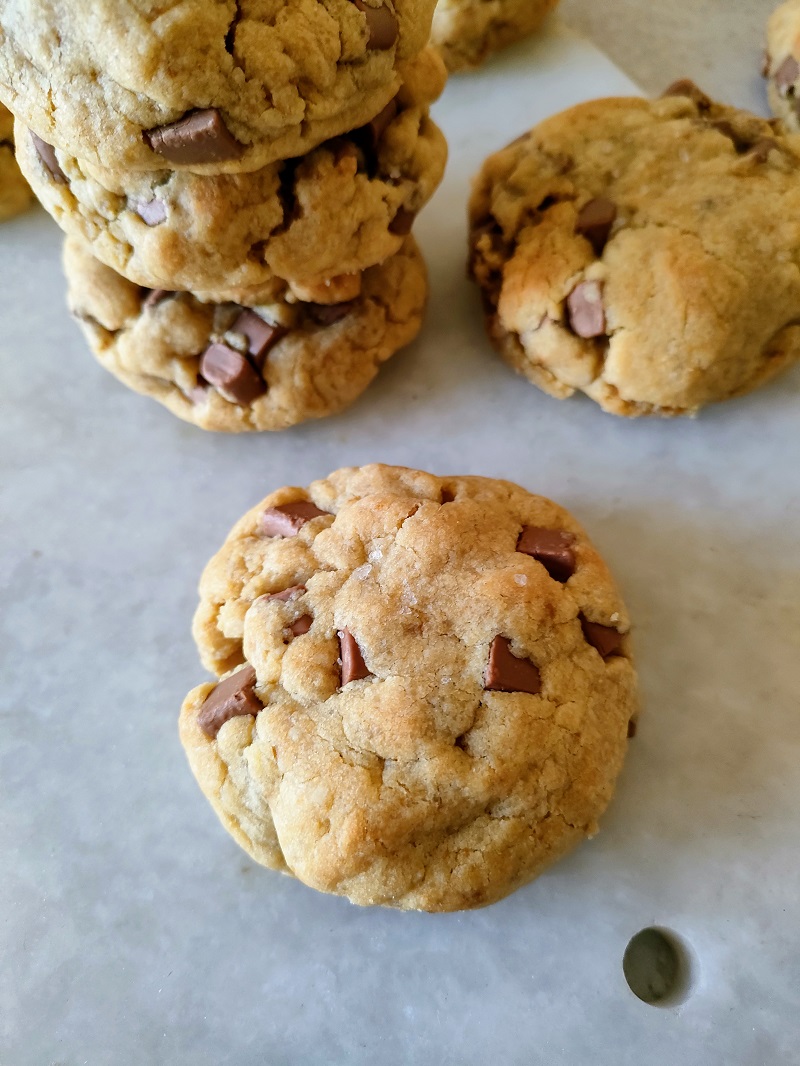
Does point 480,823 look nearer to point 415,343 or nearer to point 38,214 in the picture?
point 415,343

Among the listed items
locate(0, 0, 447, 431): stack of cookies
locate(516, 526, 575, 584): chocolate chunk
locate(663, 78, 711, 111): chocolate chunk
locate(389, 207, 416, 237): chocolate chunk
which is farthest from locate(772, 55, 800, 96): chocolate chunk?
locate(516, 526, 575, 584): chocolate chunk

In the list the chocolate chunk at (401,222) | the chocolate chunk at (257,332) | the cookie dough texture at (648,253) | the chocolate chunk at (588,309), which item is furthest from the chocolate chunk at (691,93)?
the chocolate chunk at (257,332)

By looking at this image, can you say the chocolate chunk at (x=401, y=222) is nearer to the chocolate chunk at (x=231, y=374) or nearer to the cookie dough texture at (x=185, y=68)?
the cookie dough texture at (x=185, y=68)

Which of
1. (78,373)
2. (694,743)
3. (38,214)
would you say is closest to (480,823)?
(694,743)

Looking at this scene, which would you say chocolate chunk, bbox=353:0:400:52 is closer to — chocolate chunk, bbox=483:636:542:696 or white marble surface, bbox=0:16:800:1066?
white marble surface, bbox=0:16:800:1066

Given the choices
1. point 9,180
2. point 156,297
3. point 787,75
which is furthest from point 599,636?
point 9,180

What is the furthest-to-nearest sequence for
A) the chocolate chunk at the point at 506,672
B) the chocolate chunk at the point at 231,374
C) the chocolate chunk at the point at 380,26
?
the chocolate chunk at the point at 231,374 → the chocolate chunk at the point at 506,672 → the chocolate chunk at the point at 380,26
